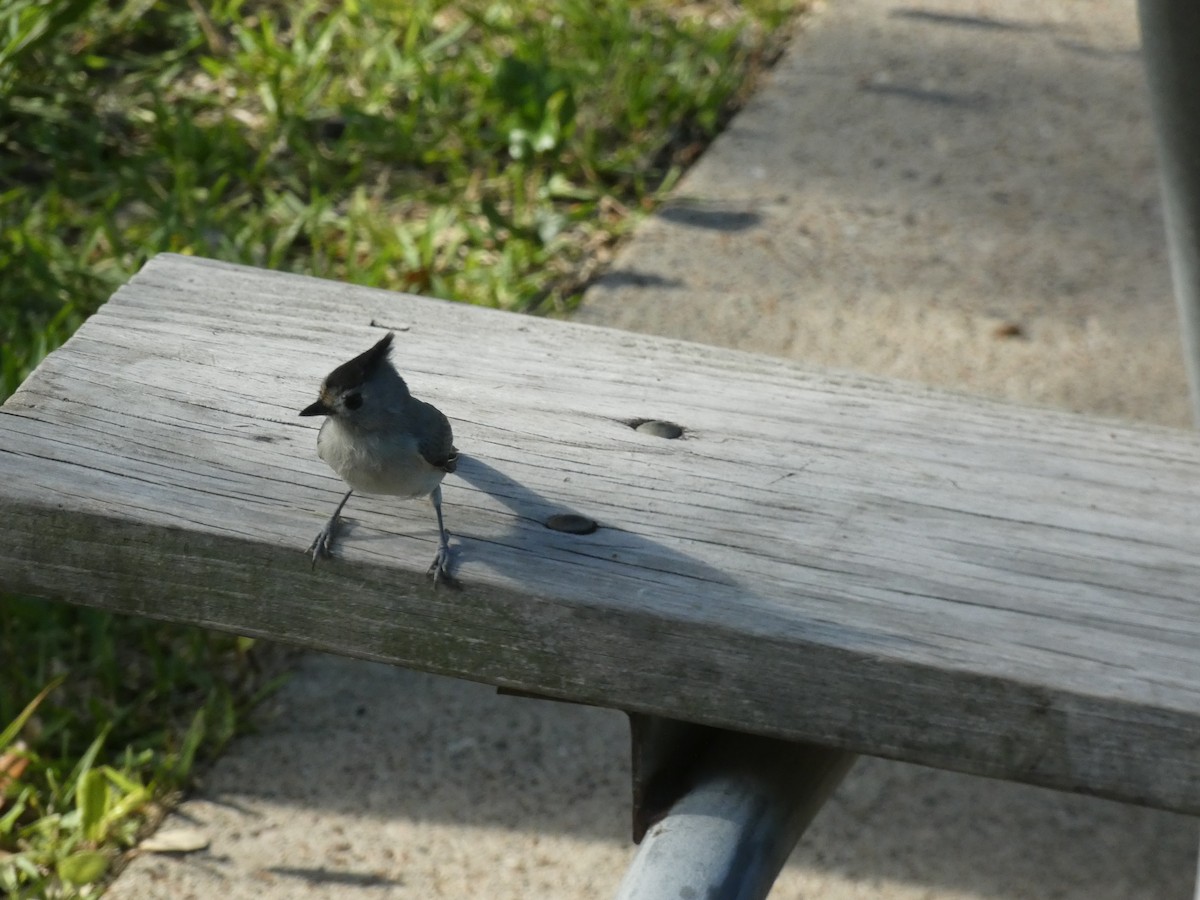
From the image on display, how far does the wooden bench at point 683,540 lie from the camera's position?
150 cm

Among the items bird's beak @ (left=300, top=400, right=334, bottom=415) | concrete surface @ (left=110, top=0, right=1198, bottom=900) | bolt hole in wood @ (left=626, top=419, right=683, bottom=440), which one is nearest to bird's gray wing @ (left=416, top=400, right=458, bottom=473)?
bird's beak @ (left=300, top=400, right=334, bottom=415)

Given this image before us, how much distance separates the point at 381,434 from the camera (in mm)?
1719

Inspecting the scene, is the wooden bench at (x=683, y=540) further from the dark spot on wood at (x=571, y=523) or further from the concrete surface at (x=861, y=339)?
the concrete surface at (x=861, y=339)

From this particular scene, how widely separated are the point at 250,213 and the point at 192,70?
1.09 metres

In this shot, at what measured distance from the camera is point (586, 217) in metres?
4.52

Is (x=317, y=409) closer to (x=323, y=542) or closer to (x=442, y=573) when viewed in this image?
(x=323, y=542)

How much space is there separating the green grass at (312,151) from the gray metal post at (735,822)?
1.64 meters

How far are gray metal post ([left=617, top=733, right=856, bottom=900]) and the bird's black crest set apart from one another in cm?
65

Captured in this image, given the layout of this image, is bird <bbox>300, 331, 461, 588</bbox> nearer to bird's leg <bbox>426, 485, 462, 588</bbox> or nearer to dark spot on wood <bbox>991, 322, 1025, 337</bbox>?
bird's leg <bbox>426, 485, 462, 588</bbox>

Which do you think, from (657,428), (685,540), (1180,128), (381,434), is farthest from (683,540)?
(1180,128)

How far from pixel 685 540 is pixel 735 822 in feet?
1.12

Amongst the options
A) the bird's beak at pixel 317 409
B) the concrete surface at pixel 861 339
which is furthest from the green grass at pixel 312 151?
the bird's beak at pixel 317 409

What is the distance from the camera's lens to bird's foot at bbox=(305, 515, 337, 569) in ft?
5.31

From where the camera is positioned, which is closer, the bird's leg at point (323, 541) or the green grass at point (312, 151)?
the bird's leg at point (323, 541)
